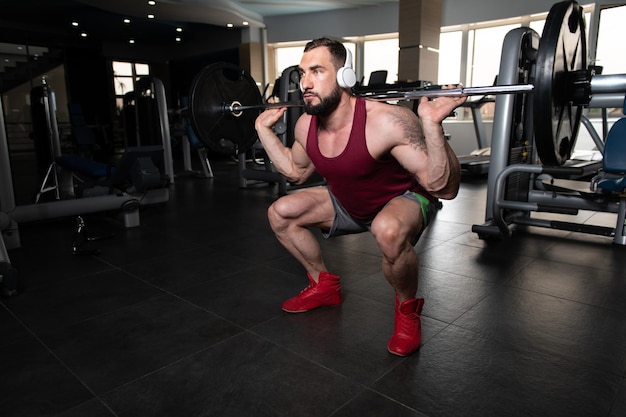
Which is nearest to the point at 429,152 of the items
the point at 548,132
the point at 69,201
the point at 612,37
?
the point at 548,132

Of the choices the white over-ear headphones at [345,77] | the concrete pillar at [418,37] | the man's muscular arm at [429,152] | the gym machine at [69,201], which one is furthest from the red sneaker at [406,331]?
the concrete pillar at [418,37]

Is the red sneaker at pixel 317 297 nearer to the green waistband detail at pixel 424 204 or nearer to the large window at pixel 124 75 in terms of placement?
the green waistband detail at pixel 424 204

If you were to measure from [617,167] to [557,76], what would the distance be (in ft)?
5.49

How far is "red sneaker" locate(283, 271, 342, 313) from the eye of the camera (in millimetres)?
1796

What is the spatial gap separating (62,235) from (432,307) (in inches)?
101

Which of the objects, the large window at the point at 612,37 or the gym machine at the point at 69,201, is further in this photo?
the large window at the point at 612,37

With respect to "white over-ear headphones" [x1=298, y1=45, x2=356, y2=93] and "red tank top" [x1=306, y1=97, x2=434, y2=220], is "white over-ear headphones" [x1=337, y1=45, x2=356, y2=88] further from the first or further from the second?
"red tank top" [x1=306, y1=97, x2=434, y2=220]

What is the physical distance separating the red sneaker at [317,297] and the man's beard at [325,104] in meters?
0.69

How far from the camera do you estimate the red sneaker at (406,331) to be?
1451 millimetres

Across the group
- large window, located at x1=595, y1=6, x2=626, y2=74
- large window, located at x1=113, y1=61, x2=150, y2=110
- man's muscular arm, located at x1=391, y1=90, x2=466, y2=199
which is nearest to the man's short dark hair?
man's muscular arm, located at x1=391, y1=90, x2=466, y2=199

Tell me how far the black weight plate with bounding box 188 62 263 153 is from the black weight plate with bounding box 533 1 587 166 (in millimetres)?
1290

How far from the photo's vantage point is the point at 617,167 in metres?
2.50

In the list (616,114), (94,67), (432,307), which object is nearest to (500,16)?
(616,114)

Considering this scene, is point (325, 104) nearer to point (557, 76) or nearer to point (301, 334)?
point (557, 76)
